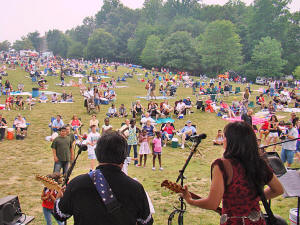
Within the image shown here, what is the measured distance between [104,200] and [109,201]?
37 millimetres

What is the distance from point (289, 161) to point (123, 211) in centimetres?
827

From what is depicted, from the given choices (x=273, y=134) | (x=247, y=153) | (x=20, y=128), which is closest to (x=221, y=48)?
(x=273, y=134)

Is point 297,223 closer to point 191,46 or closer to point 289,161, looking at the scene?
point 289,161

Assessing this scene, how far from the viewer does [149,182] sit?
846 cm

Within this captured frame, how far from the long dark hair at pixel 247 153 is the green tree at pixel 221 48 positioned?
5662 centimetres

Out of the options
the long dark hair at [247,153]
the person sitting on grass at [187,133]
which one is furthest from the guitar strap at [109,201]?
the person sitting on grass at [187,133]

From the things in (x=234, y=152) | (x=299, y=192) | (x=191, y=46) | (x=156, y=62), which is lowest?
(x=299, y=192)

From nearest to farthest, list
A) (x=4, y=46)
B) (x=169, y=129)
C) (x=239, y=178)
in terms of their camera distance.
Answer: (x=239, y=178), (x=169, y=129), (x=4, y=46)

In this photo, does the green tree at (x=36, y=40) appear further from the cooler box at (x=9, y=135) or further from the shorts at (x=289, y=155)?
the shorts at (x=289, y=155)

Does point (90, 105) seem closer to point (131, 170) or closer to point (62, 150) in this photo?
point (131, 170)

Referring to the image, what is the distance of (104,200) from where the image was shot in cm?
200

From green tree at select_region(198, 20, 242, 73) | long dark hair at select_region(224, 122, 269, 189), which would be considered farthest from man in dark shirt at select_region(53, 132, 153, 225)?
green tree at select_region(198, 20, 242, 73)

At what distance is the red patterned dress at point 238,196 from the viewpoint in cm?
231

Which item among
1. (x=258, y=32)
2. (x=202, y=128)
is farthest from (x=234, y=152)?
(x=258, y=32)
